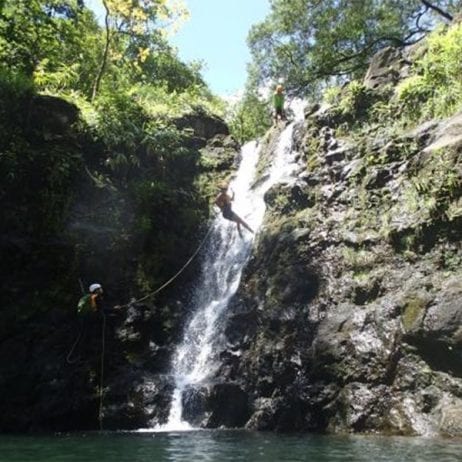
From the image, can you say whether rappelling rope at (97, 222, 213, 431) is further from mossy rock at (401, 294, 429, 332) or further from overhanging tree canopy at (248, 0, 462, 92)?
overhanging tree canopy at (248, 0, 462, 92)

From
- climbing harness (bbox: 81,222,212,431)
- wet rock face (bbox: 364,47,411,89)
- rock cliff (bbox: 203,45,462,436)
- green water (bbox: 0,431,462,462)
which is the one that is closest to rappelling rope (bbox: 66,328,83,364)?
climbing harness (bbox: 81,222,212,431)

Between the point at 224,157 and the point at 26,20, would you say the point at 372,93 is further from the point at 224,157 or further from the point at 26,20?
the point at 26,20

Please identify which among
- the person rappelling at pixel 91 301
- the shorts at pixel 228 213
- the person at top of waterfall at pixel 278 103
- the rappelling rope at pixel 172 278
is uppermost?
the person at top of waterfall at pixel 278 103

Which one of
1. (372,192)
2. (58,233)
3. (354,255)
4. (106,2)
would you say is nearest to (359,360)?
(354,255)

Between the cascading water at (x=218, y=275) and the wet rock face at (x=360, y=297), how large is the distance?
0.64 meters

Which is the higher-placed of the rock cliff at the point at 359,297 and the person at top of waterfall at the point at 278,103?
the person at top of waterfall at the point at 278,103

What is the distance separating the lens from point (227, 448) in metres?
8.30

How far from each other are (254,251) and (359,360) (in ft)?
14.7

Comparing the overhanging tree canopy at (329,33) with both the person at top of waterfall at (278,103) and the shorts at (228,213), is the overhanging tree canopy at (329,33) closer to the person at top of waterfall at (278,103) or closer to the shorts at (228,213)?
the person at top of waterfall at (278,103)

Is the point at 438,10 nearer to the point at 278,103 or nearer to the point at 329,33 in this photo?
the point at 329,33

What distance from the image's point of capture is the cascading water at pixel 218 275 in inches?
493

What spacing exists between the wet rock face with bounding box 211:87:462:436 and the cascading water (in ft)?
2.08

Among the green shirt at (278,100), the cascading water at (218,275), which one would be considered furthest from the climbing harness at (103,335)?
the green shirt at (278,100)

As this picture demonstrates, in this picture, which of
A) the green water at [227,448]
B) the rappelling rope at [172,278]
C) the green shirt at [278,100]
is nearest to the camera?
the green water at [227,448]
